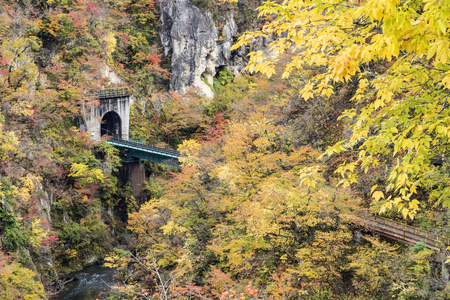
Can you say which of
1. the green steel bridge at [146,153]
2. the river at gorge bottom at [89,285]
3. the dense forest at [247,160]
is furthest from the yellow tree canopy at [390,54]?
the green steel bridge at [146,153]

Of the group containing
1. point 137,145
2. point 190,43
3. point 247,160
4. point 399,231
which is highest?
point 190,43

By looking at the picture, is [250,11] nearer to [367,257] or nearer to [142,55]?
[142,55]

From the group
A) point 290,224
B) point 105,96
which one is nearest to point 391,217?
point 290,224

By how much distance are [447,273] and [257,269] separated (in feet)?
20.8

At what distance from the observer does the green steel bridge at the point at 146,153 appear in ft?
85.0

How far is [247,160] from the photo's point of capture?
597 inches

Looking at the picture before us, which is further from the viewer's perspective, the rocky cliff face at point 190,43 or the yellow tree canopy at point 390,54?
the rocky cliff face at point 190,43

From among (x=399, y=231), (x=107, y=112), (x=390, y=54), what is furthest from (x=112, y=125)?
(x=390, y=54)

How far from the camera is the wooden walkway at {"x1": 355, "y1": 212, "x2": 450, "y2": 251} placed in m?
11.0

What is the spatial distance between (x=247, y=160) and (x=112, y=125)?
22.2 m

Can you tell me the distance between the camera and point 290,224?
11578 mm

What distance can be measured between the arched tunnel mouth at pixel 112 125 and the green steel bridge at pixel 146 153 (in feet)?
5.82

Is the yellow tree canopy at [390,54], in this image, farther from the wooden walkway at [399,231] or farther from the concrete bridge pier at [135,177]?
the concrete bridge pier at [135,177]

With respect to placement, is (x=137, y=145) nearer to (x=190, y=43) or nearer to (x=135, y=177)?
(x=135, y=177)
